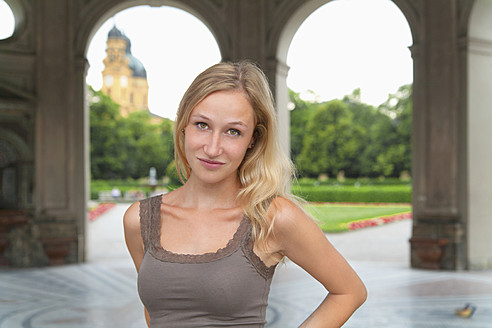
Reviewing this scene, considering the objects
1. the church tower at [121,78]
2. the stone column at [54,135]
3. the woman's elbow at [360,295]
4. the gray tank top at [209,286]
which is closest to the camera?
the gray tank top at [209,286]

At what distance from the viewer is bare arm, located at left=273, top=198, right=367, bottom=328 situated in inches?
59.8

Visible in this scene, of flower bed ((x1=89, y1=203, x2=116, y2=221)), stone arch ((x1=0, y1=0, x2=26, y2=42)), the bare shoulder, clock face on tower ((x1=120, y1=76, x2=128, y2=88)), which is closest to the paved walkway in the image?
stone arch ((x1=0, y1=0, x2=26, y2=42))

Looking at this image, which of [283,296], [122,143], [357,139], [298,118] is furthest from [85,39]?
[298,118]

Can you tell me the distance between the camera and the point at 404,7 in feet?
34.5

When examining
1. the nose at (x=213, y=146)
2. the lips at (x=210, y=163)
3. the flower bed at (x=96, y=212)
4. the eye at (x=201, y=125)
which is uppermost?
the eye at (x=201, y=125)

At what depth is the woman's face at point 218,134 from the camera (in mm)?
1538

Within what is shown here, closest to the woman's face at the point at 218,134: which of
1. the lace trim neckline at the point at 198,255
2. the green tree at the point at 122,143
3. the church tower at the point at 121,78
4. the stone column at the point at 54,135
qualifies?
the lace trim neckline at the point at 198,255

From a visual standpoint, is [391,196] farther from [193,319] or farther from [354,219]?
[193,319]

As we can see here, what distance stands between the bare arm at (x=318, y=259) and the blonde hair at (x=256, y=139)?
5 centimetres

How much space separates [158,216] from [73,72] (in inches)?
395

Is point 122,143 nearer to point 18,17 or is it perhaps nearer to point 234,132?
point 18,17

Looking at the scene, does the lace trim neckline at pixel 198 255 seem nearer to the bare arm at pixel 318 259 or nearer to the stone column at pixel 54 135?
the bare arm at pixel 318 259

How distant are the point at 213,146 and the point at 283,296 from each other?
687 cm

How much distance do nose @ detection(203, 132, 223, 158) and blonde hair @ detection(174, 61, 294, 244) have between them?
4.3 inches
